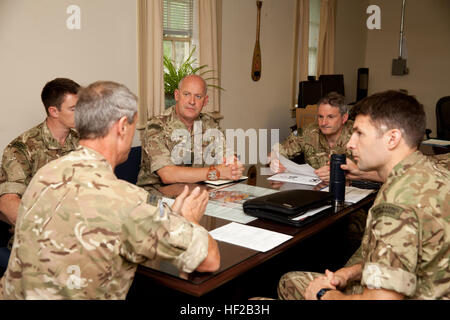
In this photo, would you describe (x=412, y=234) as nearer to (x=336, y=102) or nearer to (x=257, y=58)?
(x=336, y=102)

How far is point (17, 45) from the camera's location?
2.85m

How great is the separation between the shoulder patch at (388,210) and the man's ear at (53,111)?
181 cm

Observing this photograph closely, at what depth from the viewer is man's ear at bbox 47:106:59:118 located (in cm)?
235

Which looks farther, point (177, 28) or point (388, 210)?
point (177, 28)

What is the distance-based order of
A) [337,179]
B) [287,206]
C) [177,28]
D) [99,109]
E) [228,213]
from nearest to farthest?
[99,109] → [287,206] → [228,213] → [337,179] → [177,28]

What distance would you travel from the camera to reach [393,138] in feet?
4.54

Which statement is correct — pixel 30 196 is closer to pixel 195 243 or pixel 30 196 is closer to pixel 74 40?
pixel 195 243

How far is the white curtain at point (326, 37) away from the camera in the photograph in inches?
251

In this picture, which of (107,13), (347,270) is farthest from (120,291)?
(107,13)

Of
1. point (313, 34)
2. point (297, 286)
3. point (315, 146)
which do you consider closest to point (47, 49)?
point (315, 146)

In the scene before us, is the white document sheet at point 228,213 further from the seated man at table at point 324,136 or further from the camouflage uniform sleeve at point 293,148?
the camouflage uniform sleeve at point 293,148

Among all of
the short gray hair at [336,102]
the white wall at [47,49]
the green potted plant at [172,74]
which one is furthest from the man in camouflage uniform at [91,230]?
the green potted plant at [172,74]

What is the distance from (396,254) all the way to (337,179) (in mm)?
981
